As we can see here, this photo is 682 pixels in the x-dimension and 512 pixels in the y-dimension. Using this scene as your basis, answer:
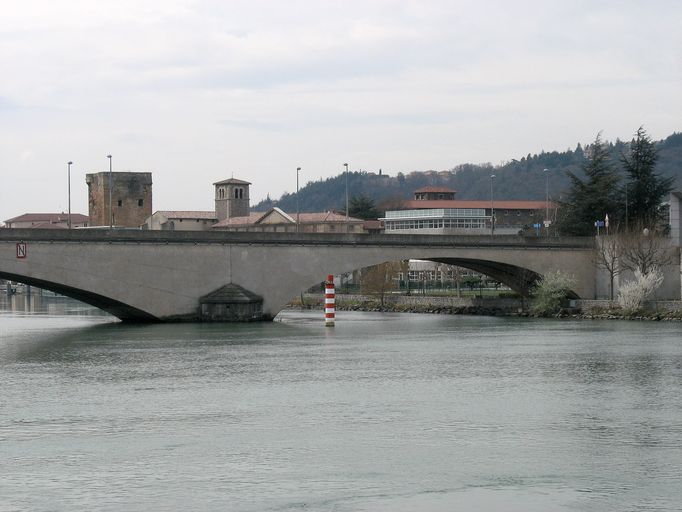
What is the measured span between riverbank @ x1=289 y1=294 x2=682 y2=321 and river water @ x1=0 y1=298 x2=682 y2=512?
63.1ft

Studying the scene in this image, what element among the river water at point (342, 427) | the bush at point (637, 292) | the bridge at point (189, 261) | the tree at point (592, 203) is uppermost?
the tree at point (592, 203)

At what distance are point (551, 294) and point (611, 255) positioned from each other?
478 cm

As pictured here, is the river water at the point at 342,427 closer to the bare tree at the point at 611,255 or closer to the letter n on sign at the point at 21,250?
the letter n on sign at the point at 21,250

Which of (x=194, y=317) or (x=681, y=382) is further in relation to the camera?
(x=194, y=317)

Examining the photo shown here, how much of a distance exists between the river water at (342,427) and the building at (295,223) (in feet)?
311

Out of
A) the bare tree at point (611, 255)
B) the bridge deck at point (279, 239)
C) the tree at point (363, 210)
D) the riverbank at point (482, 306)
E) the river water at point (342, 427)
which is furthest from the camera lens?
the tree at point (363, 210)

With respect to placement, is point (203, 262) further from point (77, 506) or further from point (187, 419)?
point (77, 506)

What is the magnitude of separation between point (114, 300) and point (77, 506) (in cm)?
4454

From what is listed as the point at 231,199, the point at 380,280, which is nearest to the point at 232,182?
the point at 231,199

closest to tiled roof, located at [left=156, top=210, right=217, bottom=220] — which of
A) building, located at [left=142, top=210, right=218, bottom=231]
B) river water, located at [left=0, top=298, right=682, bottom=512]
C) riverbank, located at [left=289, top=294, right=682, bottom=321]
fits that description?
building, located at [left=142, top=210, right=218, bottom=231]

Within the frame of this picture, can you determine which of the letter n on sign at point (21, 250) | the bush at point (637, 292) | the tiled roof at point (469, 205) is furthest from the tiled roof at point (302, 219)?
the letter n on sign at point (21, 250)

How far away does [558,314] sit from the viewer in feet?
239

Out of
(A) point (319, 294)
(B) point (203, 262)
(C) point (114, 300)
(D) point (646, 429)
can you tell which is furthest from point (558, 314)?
(D) point (646, 429)

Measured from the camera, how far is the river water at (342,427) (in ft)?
68.4
